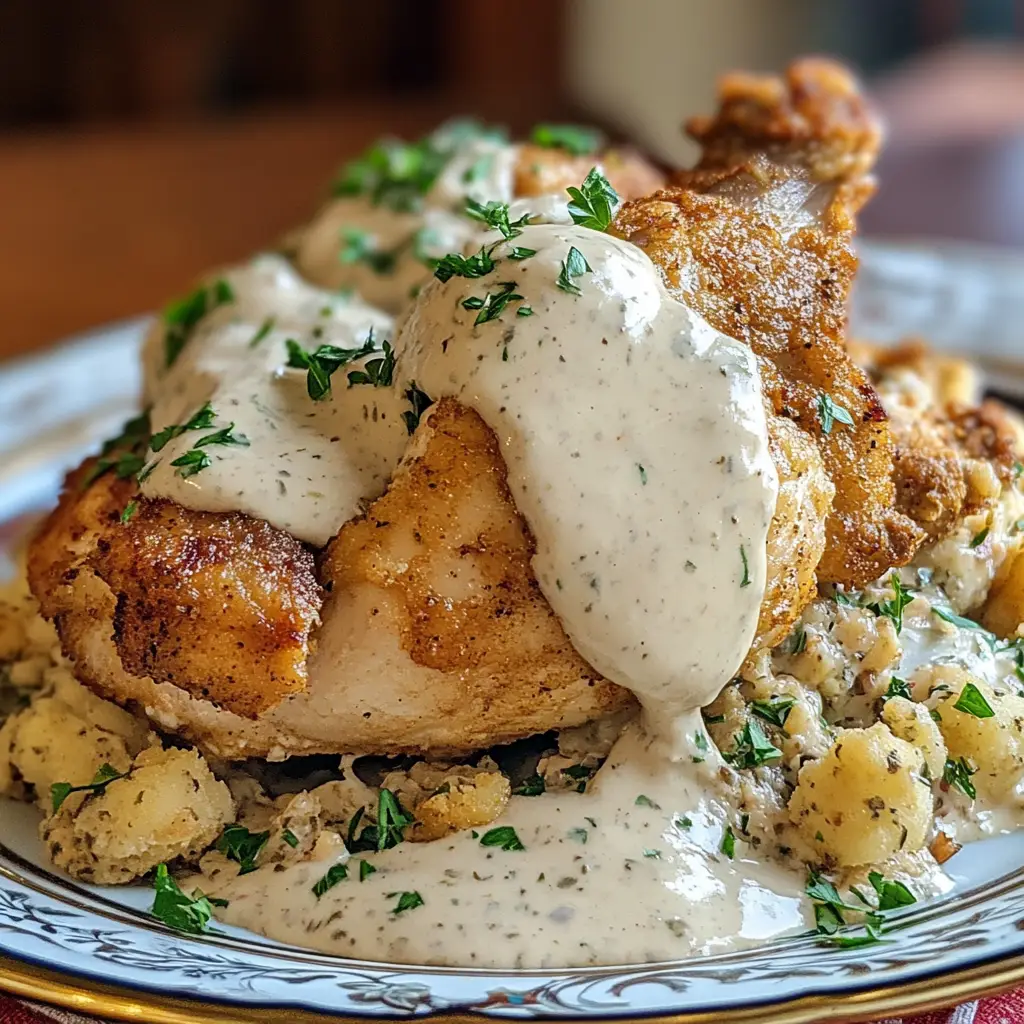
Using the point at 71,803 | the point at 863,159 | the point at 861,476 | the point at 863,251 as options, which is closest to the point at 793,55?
the point at 863,251

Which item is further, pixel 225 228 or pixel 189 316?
pixel 225 228

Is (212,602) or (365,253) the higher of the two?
(365,253)

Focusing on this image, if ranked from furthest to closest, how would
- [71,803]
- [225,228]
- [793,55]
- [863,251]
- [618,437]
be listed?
[793,55] < [225,228] < [863,251] < [71,803] < [618,437]

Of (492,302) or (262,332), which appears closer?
(492,302)

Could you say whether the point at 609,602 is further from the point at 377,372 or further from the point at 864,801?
the point at 377,372

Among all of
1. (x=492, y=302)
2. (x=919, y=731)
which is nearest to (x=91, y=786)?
(x=492, y=302)

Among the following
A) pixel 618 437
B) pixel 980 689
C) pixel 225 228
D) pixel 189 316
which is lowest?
pixel 225 228

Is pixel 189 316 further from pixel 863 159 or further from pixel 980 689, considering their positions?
pixel 980 689

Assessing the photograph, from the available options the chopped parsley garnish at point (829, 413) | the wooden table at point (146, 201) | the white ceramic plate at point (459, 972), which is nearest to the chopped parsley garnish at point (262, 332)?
the white ceramic plate at point (459, 972)
